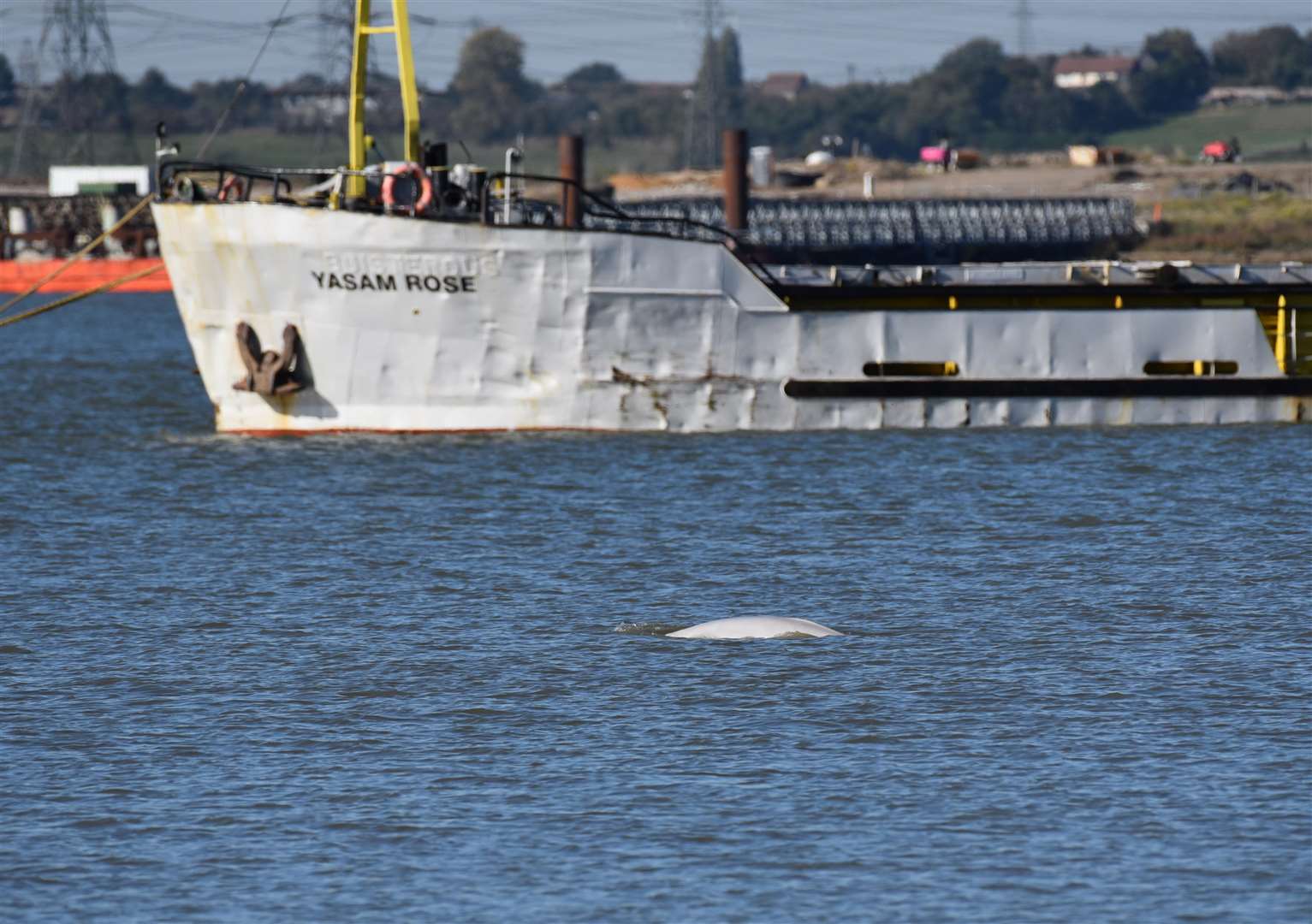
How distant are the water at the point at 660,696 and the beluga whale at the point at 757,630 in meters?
0.24

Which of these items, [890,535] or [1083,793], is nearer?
[1083,793]

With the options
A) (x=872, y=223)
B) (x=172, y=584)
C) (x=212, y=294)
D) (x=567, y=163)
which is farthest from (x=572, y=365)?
(x=872, y=223)

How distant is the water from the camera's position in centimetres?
1134

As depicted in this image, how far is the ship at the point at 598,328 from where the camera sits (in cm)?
2952

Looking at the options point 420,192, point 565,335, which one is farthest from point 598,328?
point 420,192

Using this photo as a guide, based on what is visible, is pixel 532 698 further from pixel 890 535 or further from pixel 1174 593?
pixel 890 535

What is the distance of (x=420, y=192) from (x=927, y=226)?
8522 cm

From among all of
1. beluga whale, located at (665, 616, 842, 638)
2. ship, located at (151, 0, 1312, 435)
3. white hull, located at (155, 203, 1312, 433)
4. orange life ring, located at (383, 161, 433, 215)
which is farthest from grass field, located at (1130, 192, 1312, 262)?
beluga whale, located at (665, 616, 842, 638)

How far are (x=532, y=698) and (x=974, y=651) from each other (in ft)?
12.2

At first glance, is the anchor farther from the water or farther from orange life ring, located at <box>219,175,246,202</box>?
the water

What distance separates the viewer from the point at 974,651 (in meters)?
16.8

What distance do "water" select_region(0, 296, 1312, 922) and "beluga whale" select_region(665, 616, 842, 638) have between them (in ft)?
0.80

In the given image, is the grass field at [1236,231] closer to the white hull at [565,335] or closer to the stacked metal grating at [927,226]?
the stacked metal grating at [927,226]

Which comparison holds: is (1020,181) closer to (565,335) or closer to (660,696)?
(565,335)
